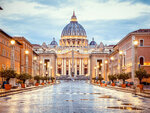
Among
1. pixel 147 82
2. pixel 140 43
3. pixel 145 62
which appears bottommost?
pixel 147 82

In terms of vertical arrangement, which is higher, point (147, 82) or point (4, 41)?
point (4, 41)

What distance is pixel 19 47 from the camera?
278 feet

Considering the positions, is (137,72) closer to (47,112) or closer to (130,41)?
(47,112)

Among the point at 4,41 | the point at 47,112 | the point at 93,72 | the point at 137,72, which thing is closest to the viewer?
the point at 47,112

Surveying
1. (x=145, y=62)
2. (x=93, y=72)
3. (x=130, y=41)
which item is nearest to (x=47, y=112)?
(x=145, y=62)

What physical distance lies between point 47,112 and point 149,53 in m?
64.3

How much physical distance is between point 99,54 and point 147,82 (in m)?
94.0

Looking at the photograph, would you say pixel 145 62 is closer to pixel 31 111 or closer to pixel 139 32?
pixel 139 32

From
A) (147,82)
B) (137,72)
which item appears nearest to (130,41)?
(147,82)

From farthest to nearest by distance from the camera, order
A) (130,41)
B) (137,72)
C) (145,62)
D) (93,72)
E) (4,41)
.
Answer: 1. (93,72)
2. (130,41)
3. (145,62)
4. (4,41)
5. (137,72)

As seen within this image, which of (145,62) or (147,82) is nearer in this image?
(147,82)

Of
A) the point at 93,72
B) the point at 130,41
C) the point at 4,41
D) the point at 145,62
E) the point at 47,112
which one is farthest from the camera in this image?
the point at 93,72

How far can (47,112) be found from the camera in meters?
14.2

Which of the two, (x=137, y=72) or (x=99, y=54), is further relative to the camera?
(x=99, y=54)
